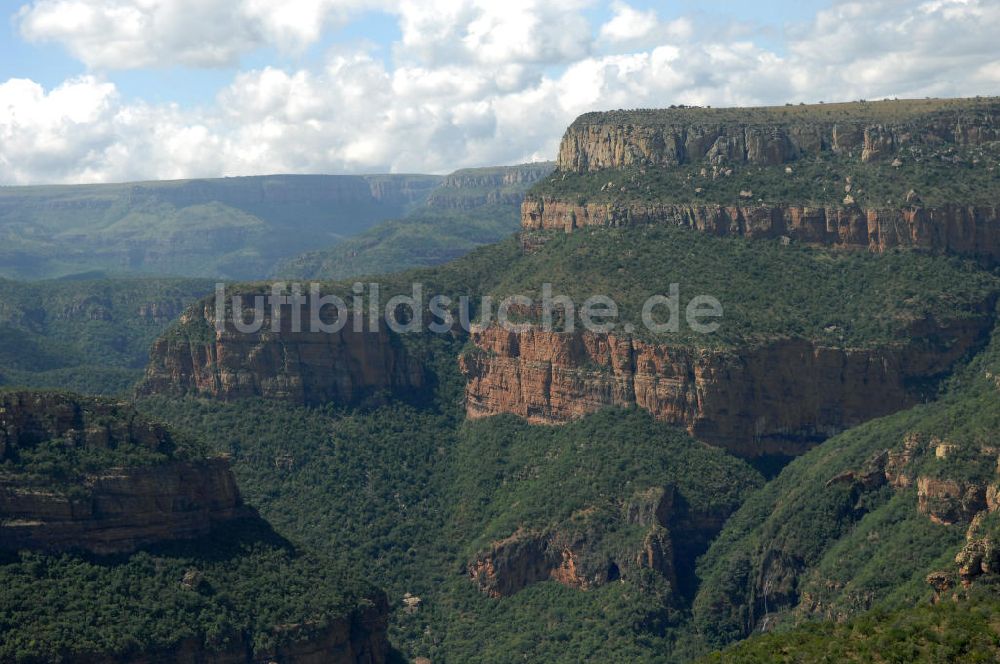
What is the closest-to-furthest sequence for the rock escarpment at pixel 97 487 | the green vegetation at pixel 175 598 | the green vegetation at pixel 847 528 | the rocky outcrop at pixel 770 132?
1. the green vegetation at pixel 175 598
2. the rock escarpment at pixel 97 487
3. the green vegetation at pixel 847 528
4. the rocky outcrop at pixel 770 132

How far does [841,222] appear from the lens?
440ft

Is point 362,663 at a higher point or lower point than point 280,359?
lower

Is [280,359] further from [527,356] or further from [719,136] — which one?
[719,136]

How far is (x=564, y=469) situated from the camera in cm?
12131

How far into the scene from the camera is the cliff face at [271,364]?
13262 cm

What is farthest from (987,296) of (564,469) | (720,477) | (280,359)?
(280,359)

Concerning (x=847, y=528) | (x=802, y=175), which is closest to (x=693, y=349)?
(x=847, y=528)

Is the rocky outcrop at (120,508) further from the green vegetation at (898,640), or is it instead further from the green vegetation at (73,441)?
the green vegetation at (898,640)

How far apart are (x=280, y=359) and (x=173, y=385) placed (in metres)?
9.35

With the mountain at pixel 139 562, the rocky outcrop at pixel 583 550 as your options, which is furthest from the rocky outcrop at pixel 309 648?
the rocky outcrop at pixel 583 550

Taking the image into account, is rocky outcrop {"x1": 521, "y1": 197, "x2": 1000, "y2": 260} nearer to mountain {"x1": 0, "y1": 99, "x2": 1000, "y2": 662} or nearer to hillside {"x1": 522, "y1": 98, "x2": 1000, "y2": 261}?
hillside {"x1": 522, "y1": 98, "x2": 1000, "y2": 261}

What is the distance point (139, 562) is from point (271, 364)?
4739cm

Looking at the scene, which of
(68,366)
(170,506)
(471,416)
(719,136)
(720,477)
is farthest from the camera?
(68,366)

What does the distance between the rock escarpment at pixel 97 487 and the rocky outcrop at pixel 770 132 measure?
6638 cm
